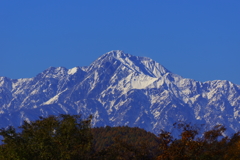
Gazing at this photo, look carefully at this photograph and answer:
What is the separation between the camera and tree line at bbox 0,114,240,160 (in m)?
68.8

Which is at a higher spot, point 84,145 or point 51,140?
point 51,140

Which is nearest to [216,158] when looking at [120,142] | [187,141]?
[187,141]

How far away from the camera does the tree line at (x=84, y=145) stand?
226 feet

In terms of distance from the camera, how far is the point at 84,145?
2889 inches

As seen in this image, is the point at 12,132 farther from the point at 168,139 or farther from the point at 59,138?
the point at 168,139

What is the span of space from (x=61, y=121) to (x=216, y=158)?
64.2 ft

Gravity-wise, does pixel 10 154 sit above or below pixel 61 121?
below

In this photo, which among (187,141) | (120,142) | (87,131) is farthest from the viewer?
(87,131)

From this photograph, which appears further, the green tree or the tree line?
the green tree

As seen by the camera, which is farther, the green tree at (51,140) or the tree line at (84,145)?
the green tree at (51,140)

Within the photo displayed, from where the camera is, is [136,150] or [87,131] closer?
[136,150]

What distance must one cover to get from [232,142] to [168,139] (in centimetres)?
1429

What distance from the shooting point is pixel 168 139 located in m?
69.9

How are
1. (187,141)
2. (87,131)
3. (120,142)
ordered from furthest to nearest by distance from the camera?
(87,131)
(120,142)
(187,141)
